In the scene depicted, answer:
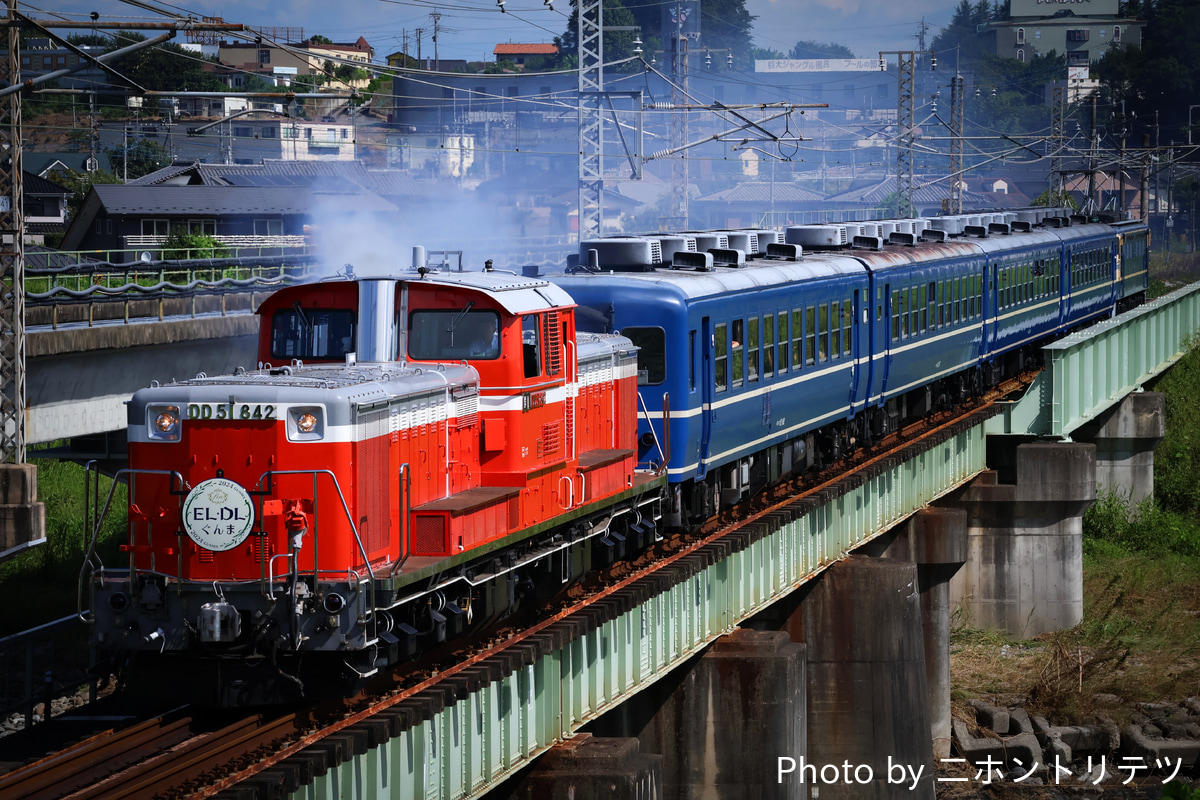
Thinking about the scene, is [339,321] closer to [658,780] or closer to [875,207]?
[658,780]

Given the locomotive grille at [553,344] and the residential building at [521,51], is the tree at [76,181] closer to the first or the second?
Answer: the locomotive grille at [553,344]

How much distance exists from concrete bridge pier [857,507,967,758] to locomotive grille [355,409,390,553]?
1738 centimetres

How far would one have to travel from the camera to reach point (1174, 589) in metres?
37.9

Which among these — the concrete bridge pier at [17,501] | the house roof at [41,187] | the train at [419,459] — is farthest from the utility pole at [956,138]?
the concrete bridge pier at [17,501]

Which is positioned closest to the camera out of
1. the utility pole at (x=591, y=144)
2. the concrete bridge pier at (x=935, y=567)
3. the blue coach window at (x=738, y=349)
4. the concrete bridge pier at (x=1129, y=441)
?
the blue coach window at (x=738, y=349)

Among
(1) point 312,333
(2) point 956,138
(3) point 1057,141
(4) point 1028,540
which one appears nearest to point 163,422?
(1) point 312,333

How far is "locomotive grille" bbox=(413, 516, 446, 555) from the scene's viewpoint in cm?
1273

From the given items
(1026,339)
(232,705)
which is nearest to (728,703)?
(232,705)

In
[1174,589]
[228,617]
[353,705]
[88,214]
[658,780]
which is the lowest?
[1174,589]

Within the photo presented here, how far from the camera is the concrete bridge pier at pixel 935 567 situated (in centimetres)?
2855

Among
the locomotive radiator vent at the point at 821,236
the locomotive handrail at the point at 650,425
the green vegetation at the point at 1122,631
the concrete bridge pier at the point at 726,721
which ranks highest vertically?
the locomotive radiator vent at the point at 821,236

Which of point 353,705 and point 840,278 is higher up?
point 840,278

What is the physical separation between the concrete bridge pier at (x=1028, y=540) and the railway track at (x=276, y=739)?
19.2 meters

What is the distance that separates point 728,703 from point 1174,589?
22.8 m
